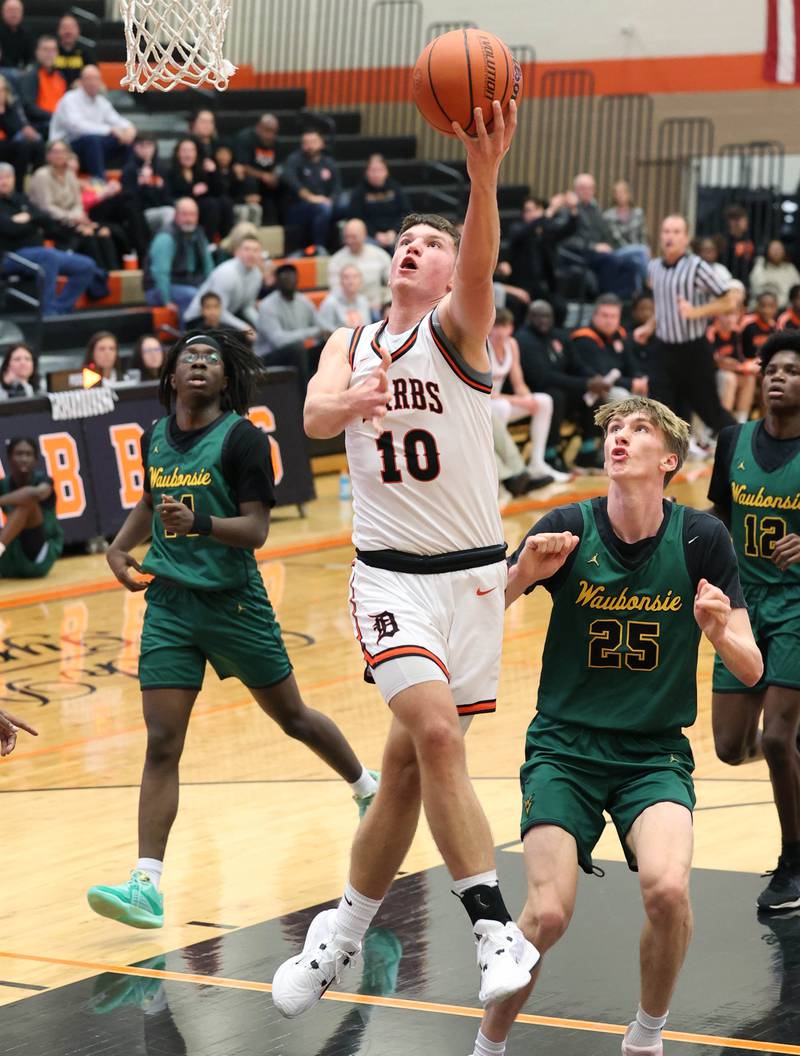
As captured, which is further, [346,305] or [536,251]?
[536,251]

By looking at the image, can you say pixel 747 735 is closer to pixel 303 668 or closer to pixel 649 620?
pixel 649 620

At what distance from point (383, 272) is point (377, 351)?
42.0 ft

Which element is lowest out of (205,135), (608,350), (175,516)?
(608,350)

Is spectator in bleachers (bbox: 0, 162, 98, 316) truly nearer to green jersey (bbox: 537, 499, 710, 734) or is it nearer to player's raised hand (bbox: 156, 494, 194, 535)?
player's raised hand (bbox: 156, 494, 194, 535)

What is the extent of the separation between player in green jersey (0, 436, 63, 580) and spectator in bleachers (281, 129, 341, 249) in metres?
7.41

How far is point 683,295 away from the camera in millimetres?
14266

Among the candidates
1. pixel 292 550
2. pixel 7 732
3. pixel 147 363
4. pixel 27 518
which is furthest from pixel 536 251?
pixel 7 732

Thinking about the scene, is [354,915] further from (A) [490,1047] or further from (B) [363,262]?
(B) [363,262]

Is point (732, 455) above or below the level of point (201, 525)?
above

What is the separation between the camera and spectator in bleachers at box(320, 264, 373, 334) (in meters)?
16.5

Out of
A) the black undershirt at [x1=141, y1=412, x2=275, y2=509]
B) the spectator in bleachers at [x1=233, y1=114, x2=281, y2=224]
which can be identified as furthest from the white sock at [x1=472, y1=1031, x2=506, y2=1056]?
the spectator in bleachers at [x1=233, y1=114, x2=281, y2=224]

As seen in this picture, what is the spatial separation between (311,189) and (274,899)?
13842 mm

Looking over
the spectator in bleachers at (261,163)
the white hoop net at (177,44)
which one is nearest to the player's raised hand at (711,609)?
the white hoop net at (177,44)

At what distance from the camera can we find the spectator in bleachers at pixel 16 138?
16984 millimetres
